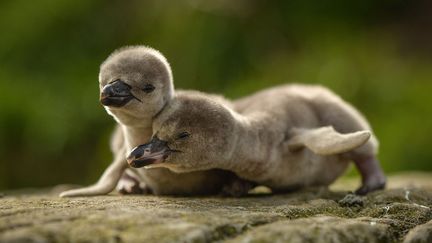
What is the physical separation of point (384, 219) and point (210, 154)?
91cm

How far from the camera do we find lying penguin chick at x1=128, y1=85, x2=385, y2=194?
345 centimetres

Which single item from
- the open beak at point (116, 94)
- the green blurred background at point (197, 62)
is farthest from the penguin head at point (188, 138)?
the green blurred background at point (197, 62)

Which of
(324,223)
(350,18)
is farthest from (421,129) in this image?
(324,223)

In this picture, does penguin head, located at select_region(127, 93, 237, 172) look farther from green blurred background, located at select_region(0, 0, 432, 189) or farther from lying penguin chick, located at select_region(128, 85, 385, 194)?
green blurred background, located at select_region(0, 0, 432, 189)

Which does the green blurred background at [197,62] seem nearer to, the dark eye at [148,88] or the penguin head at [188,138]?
the penguin head at [188,138]

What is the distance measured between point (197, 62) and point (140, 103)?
166 inches

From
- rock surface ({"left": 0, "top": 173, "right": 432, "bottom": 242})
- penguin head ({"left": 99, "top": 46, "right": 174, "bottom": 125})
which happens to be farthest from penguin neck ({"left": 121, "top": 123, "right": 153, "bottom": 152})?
rock surface ({"left": 0, "top": 173, "right": 432, "bottom": 242})

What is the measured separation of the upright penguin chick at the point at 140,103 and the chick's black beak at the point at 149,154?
187 millimetres

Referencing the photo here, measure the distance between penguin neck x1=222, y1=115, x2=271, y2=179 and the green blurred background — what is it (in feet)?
10.4

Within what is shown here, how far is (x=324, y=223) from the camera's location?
2.79 metres

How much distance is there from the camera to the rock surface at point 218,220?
2.46 meters

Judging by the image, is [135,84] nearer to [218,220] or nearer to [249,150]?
[249,150]

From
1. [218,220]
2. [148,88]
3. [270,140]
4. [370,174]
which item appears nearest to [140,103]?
[148,88]

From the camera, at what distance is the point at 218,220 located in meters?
2.70
